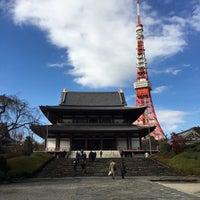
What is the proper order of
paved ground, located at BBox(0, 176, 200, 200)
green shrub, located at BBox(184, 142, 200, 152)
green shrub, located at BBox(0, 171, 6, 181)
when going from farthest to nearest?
green shrub, located at BBox(184, 142, 200, 152)
green shrub, located at BBox(0, 171, 6, 181)
paved ground, located at BBox(0, 176, 200, 200)

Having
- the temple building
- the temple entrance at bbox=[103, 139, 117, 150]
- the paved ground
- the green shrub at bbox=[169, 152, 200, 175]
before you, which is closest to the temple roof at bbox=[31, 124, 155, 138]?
the temple building

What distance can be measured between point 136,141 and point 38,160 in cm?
1923

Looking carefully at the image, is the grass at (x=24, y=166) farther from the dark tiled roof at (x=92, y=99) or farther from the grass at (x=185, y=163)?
the dark tiled roof at (x=92, y=99)

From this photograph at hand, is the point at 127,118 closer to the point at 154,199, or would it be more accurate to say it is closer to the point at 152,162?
the point at 152,162

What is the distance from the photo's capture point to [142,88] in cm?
7675

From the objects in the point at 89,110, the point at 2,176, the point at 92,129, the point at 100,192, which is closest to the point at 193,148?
the point at 92,129

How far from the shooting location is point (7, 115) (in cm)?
1911

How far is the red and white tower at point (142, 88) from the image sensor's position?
69750 millimetres

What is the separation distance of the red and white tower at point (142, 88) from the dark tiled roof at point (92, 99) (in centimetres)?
2025

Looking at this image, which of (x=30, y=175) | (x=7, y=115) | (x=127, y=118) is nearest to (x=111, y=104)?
(x=127, y=118)

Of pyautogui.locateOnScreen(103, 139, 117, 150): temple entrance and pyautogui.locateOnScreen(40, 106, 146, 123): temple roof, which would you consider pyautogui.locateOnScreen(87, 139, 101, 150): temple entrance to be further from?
pyautogui.locateOnScreen(40, 106, 146, 123): temple roof

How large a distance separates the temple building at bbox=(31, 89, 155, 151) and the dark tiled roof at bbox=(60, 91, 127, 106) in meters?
2.28

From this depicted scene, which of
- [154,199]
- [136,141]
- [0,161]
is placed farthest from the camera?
[136,141]

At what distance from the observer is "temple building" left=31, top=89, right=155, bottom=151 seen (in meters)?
39.9
